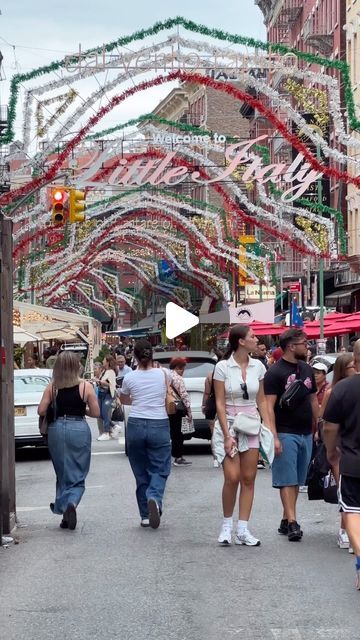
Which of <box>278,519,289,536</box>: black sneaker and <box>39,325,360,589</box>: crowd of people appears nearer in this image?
<box>39,325,360,589</box>: crowd of people

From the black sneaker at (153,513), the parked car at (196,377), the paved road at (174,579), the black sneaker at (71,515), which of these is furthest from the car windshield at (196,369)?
the black sneaker at (153,513)

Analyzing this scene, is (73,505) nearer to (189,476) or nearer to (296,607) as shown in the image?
(296,607)

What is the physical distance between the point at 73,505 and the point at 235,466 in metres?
2.07

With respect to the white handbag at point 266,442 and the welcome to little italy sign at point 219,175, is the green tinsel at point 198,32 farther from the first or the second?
the white handbag at point 266,442

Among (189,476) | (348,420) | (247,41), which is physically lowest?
(189,476)

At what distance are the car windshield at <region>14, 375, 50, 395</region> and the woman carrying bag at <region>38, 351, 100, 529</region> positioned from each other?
10959mm

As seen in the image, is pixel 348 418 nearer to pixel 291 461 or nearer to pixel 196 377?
pixel 291 461

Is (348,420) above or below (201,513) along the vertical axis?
above

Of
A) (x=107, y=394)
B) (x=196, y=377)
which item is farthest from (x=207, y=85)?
(x=196, y=377)

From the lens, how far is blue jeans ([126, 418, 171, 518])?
1471 centimetres

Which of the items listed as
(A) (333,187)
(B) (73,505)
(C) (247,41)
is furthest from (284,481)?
(A) (333,187)

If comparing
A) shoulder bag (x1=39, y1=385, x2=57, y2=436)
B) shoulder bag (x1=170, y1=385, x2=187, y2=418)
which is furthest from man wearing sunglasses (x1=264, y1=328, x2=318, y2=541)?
shoulder bag (x1=170, y1=385, x2=187, y2=418)

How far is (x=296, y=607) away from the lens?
9867mm

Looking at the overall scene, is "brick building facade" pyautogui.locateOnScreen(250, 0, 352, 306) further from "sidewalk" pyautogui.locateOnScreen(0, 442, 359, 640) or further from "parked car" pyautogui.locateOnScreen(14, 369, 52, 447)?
"sidewalk" pyautogui.locateOnScreen(0, 442, 359, 640)
